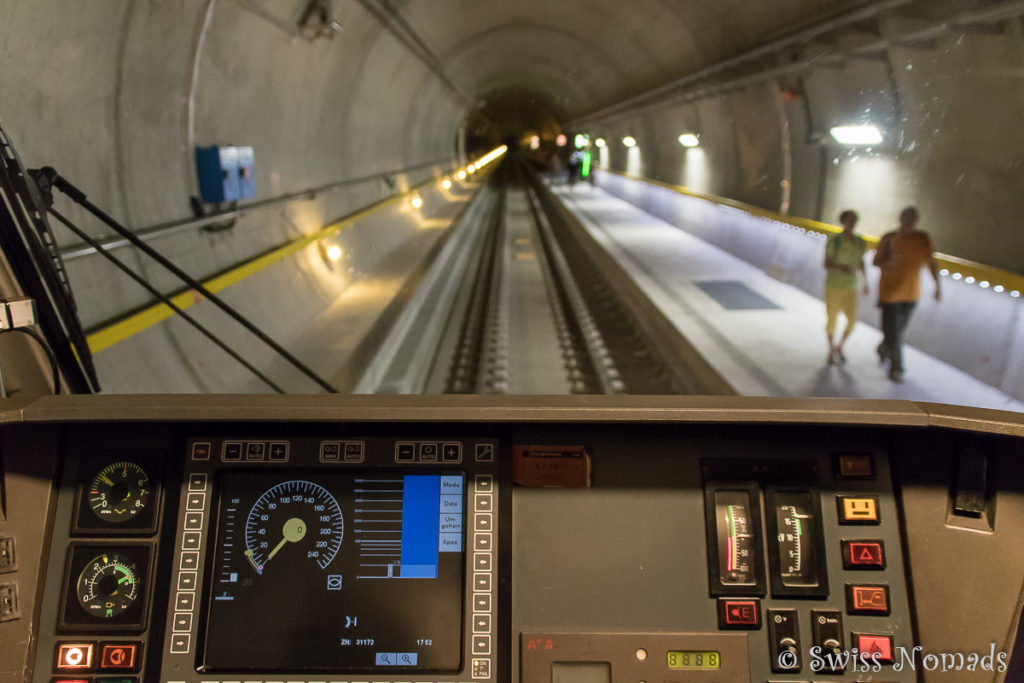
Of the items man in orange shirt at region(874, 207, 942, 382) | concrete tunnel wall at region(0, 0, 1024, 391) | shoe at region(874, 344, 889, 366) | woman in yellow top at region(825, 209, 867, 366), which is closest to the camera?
concrete tunnel wall at region(0, 0, 1024, 391)

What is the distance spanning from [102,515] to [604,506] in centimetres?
122

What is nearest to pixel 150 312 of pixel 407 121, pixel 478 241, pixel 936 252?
pixel 936 252

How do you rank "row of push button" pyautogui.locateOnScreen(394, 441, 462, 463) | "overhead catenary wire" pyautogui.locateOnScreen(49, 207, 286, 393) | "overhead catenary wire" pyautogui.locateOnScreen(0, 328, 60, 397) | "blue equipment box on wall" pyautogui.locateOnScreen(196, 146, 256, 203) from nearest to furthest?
1. "row of push button" pyautogui.locateOnScreen(394, 441, 462, 463)
2. "overhead catenary wire" pyautogui.locateOnScreen(0, 328, 60, 397)
3. "overhead catenary wire" pyautogui.locateOnScreen(49, 207, 286, 393)
4. "blue equipment box on wall" pyautogui.locateOnScreen(196, 146, 256, 203)

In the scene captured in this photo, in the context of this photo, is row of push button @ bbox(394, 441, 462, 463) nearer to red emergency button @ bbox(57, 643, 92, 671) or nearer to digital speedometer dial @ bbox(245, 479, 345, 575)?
digital speedometer dial @ bbox(245, 479, 345, 575)

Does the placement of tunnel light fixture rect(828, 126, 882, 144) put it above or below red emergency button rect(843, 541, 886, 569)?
above

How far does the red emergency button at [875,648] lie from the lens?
5.58 feet

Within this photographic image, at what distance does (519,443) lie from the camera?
1823 millimetres

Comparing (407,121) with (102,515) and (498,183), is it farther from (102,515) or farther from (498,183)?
(498,183)

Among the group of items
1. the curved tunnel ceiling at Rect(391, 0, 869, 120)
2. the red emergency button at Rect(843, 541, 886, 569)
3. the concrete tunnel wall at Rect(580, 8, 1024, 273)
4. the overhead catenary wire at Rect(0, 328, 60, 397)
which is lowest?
the red emergency button at Rect(843, 541, 886, 569)

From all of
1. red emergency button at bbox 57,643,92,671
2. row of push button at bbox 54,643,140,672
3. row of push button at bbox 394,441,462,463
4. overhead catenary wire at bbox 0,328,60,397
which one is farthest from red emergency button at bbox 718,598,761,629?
overhead catenary wire at bbox 0,328,60,397

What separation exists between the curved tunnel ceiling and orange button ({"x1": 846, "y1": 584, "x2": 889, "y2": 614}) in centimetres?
349

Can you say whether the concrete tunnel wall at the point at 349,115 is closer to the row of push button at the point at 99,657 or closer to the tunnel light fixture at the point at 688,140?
the tunnel light fixture at the point at 688,140

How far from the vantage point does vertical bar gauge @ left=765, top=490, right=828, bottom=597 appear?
5.70 feet

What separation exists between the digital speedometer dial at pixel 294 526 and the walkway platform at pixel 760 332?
179 cm
